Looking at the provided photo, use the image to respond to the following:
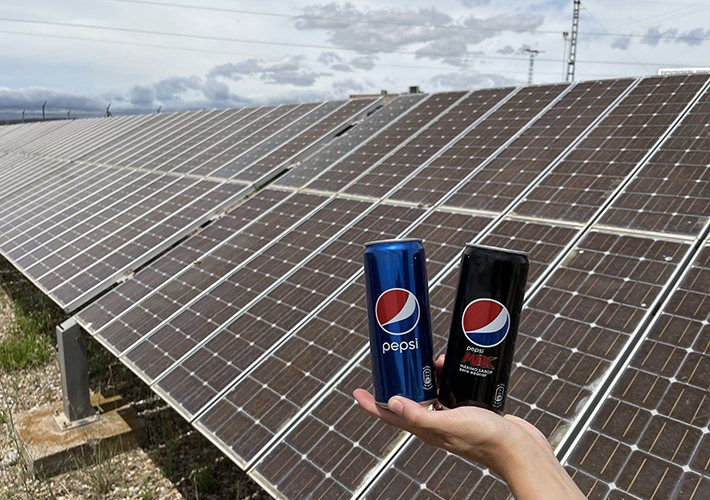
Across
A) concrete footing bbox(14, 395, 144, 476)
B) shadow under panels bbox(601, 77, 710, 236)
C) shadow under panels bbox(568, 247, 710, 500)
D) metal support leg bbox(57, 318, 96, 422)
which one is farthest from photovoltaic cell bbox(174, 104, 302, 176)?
shadow under panels bbox(568, 247, 710, 500)

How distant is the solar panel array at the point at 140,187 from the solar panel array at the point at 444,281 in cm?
15

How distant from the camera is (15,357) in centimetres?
1170

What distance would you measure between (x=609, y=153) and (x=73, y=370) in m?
9.27

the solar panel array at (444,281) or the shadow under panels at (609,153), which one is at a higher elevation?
the shadow under panels at (609,153)

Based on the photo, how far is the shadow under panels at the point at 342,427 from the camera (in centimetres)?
468

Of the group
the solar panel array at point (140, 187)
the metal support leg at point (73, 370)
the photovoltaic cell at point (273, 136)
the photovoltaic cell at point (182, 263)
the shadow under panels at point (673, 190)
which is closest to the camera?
the shadow under panels at point (673, 190)

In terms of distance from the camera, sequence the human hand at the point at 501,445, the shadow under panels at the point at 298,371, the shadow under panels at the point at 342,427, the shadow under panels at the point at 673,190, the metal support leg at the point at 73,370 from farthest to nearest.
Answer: the metal support leg at the point at 73,370, the shadow under panels at the point at 673,190, the shadow under panels at the point at 298,371, the shadow under panels at the point at 342,427, the human hand at the point at 501,445

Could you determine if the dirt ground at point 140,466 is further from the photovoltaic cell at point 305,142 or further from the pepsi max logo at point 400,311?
the pepsi max logo at point 400,311

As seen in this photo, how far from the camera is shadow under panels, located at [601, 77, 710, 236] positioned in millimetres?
5875

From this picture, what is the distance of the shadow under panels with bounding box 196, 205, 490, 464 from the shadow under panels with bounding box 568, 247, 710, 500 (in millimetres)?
2479

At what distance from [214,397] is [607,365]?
4226 mm

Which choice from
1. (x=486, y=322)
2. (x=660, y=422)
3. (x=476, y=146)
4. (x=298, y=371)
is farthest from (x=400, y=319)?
(x=476, y=146)

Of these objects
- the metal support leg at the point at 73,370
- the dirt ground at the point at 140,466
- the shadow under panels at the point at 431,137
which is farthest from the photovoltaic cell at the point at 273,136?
the dirt ground at the point at 140,466

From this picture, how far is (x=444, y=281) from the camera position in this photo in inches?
241
